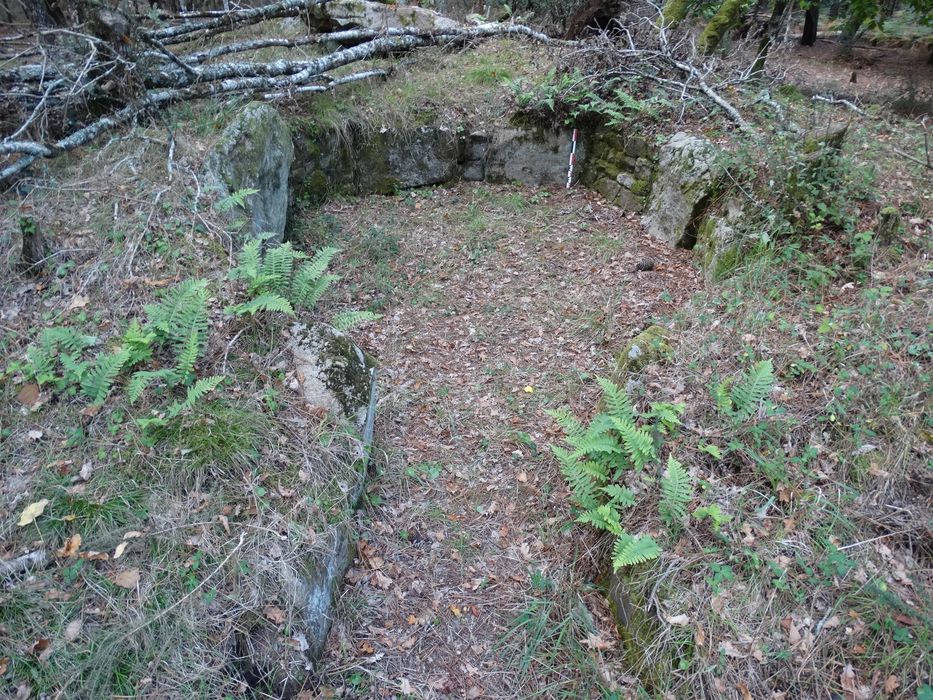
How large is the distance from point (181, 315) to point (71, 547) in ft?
5.45

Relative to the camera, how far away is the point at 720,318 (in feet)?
15.4

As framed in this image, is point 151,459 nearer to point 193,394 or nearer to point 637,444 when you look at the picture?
point 193,394

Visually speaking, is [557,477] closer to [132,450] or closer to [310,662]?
[310,662]

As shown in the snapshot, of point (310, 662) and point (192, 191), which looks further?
point (192, 191)

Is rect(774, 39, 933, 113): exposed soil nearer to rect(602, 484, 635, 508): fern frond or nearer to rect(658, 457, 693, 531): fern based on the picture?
rect(658, 457, 693, 531): fern

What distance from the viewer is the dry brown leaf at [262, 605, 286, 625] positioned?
117 inches

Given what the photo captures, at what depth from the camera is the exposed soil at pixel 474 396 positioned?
346cm

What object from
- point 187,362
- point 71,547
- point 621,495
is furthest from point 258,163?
point 621,495

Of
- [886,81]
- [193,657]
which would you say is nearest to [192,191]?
[193,657]

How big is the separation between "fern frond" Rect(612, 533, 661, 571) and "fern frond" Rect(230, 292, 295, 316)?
2869 millimetres

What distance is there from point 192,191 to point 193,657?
4104 mm

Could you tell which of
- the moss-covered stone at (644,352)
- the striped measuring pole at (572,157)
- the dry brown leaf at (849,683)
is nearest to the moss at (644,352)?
the moss-covered stone at (644,352)

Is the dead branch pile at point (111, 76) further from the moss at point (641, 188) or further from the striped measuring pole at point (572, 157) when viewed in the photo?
the moss at point (641, 188)

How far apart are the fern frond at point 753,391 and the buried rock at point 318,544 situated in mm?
2765
